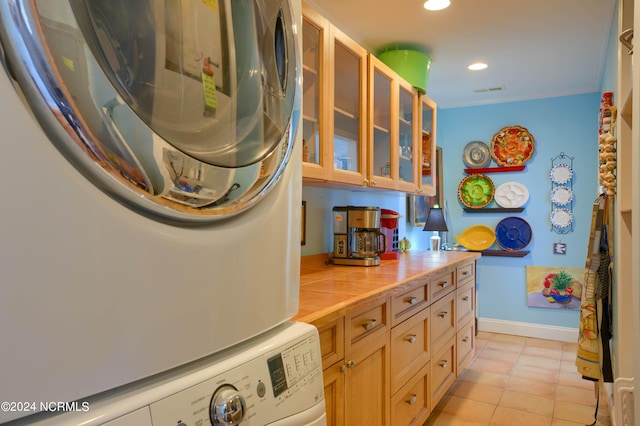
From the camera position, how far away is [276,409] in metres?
0.67

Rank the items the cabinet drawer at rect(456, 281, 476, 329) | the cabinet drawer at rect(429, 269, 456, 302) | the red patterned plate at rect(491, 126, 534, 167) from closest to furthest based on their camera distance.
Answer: the cabinet drawer at rect(429, 269, 456, 302) < the cabinet drawer at rect(456, 281, 476, 329) < the red patterned plate at rect(491, 126, 534, 167)

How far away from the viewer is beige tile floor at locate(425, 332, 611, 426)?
8.04ft

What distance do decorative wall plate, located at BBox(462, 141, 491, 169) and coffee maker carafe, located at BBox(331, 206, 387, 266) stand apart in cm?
238

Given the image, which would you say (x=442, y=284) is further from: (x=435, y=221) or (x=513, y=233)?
(x=513, y=233)

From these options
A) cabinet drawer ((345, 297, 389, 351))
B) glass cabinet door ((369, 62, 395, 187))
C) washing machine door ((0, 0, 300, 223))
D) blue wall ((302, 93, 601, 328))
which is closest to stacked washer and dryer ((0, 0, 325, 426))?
washing machine door ((0, 0, 300, 223))

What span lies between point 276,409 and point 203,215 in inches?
13.7

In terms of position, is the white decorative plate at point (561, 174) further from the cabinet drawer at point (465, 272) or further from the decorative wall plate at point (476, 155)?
the cabinet drawer at point (465, 272)

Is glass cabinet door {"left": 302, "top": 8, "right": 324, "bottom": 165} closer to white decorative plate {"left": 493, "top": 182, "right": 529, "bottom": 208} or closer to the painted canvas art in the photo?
white decorative plate {"left": 493, "top": 182, "right": 529, "bottom": 208}

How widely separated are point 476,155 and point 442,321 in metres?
2.44

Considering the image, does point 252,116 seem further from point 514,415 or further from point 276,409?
point 514,415

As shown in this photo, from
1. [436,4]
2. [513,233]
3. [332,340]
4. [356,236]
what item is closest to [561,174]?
[513,233]

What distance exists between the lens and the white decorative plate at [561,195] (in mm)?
3818

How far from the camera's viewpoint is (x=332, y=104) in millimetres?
1893

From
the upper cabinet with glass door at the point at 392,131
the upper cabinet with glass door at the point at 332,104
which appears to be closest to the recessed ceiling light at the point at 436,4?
the upper cabinet with glass door at the point at 392,131
